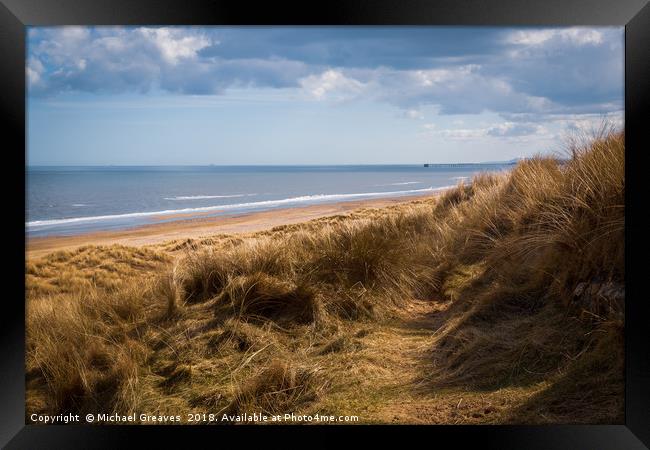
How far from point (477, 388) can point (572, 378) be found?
468 millimetres

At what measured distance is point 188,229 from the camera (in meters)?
9.22

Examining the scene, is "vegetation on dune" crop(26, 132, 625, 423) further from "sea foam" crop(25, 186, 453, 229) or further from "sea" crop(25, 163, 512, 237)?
"sea foam" crop(25, 186, 453, 229)

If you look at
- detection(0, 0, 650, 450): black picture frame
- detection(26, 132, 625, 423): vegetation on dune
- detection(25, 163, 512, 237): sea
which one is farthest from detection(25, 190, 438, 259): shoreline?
detection(0, 0, 650, 450): black picture frame

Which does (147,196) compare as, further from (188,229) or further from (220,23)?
(220,23)

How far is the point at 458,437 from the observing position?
96.5 inches

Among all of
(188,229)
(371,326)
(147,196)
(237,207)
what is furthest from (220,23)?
(147,196)

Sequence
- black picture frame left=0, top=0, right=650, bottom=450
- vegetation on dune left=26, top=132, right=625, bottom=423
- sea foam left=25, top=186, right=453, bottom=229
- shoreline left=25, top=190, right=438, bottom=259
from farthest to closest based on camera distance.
A: sea foam left=25, top=186, right=453, bottom=229 < shoreline left=25, top=190, right=438, bottom=259 < vegetation on dune left=26, top=132, right=625, bottom=423 < black picture frame left=0, top=0, right=650, bottom=450

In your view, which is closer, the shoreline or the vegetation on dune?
the vegetation on dune

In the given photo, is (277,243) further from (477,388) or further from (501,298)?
(477,388)

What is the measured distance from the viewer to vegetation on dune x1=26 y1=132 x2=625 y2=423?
2.67 metres

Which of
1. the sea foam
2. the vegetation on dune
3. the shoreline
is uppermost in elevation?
the sea foam

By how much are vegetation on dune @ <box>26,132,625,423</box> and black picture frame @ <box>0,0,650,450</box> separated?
291 millimetres

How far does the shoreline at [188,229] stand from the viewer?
643cm

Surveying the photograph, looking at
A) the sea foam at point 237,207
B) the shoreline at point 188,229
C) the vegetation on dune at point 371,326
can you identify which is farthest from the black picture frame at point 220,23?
the sea foam at point 237,207
